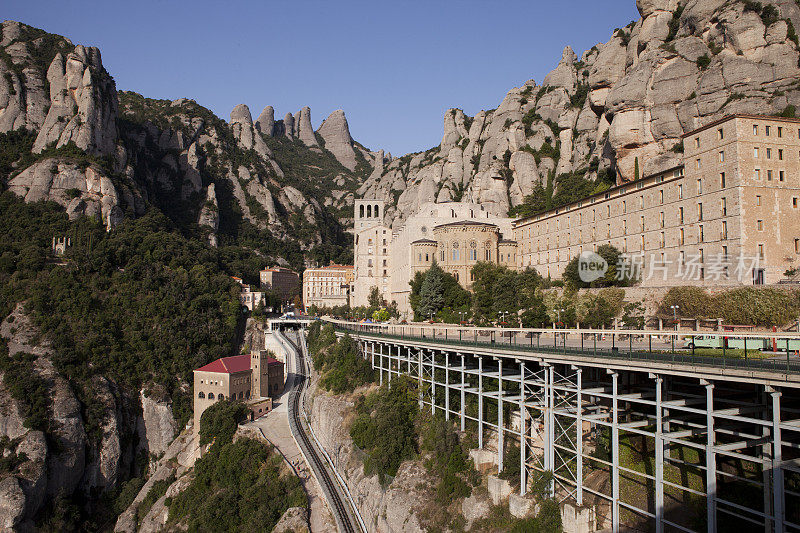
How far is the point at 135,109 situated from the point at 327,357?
425 feet

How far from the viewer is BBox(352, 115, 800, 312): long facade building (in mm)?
41812

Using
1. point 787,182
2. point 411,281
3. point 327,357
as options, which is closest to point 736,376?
point 787,182

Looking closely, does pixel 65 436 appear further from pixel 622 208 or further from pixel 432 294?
pixel 622 208

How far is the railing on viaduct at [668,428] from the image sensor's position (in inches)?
620

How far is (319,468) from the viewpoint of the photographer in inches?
1539

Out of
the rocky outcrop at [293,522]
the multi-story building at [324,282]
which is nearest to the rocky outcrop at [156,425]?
the rocky outcrop at [293,522]

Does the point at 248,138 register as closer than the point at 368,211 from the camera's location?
No

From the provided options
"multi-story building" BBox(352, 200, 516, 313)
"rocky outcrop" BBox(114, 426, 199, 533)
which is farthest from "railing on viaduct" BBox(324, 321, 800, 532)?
"multi-story building" BBox(352, 200, 516, 313)

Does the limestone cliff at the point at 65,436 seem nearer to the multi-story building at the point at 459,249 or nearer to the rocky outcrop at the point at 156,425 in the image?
the rocky outcrop at the point at 156,425

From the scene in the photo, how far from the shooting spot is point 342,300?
111 metres

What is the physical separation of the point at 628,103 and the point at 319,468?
55893 millimetres

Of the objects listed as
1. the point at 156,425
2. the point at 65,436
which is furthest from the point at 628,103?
the point at 65,436

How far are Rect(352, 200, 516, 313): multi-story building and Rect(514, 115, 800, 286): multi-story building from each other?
22627mm

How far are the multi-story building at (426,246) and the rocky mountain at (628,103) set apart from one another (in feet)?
52.6
